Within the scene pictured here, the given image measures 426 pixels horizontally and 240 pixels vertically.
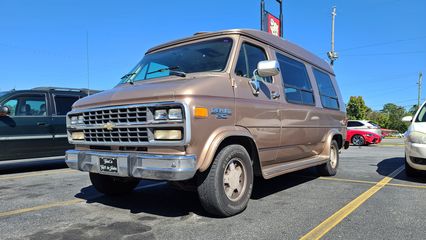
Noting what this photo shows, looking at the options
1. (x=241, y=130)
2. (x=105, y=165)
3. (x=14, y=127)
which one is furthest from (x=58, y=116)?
(x=241, y=130)

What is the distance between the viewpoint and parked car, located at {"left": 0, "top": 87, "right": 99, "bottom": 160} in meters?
7.94

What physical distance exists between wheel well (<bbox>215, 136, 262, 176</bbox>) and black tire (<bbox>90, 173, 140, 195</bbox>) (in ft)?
5.65

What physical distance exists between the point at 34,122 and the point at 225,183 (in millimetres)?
5963

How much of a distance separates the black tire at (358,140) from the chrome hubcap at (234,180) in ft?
54.9

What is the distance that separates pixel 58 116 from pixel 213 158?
6.14 metres

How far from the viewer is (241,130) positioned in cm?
438

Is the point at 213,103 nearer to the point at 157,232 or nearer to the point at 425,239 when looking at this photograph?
the point at 157,232

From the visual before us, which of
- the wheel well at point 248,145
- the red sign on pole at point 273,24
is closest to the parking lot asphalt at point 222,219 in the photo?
the wheel well at point 248,145

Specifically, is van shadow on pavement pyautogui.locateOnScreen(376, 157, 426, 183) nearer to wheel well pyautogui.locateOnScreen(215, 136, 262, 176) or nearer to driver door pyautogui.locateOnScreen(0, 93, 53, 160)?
wheel well pyautogui.locateOnScreen(215, 136, 262, 176)

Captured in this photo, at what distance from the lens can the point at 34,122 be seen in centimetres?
840

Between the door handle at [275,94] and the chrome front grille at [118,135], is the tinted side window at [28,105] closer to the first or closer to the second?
the chrome front grille at [118,135]

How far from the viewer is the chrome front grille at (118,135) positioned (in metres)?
3.97

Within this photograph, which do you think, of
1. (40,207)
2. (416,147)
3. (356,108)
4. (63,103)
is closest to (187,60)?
(40,207)

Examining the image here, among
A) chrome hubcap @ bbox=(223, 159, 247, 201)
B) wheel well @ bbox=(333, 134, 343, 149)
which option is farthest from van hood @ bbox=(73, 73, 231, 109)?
wheel well @ bbox=(333, 134, 343, 149)
